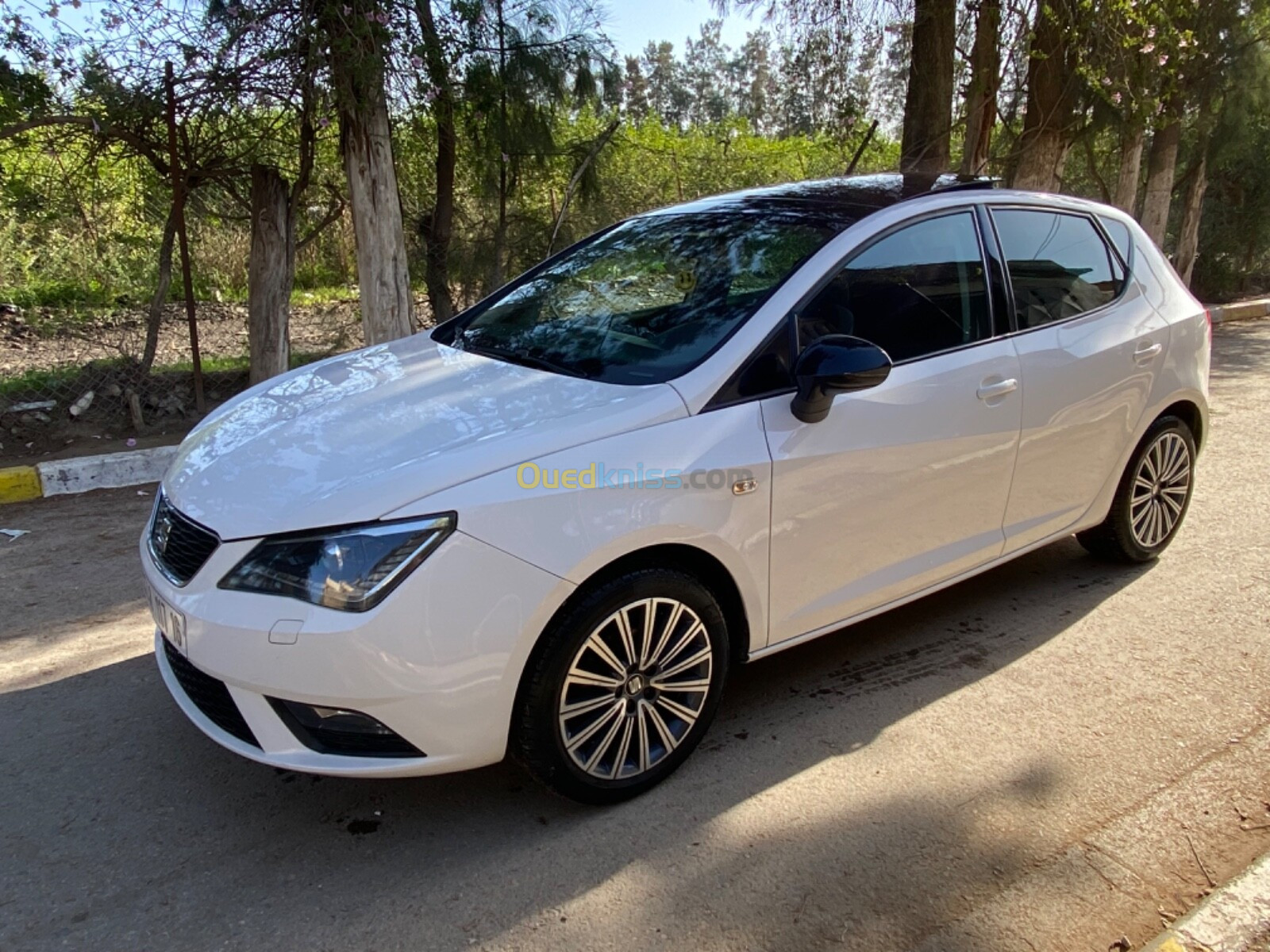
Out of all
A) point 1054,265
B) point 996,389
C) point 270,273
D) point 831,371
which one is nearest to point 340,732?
point 831,371

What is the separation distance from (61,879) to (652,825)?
1613 millimetres

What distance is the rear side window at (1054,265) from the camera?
3816mm

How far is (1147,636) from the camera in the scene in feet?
13.0

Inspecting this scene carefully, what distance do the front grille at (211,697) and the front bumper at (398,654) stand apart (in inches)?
0.8

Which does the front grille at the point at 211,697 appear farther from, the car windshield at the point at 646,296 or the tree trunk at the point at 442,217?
the tree trunk at the point at 442,217

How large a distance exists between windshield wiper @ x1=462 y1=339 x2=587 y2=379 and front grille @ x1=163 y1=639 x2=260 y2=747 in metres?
1.38

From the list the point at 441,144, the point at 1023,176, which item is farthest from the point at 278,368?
the point at 1023,176

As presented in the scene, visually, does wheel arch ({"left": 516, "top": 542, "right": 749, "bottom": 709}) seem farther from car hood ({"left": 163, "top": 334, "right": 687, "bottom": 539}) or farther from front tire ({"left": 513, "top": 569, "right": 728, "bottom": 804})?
car hood ({"left": 163, "top": 334, "right": 687, "bottom": 539})

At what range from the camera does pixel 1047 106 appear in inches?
361

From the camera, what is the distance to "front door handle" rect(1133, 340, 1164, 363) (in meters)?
4.13

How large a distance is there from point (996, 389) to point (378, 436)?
2208 millimetres

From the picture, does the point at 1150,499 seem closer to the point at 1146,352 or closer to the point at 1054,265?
the point at 1146,352

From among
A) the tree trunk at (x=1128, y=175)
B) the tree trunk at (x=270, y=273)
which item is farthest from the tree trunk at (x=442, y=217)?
the tree trunk at (x=1128, y=175)

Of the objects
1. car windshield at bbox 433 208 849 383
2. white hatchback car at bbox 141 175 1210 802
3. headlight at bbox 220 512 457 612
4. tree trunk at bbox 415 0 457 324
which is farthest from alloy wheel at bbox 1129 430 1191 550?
tree trunk at bbox 415 0 457 324
